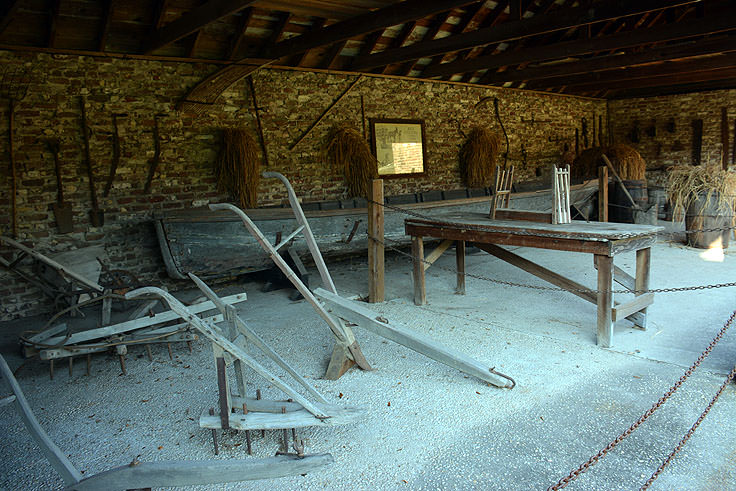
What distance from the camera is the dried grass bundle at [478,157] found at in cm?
871

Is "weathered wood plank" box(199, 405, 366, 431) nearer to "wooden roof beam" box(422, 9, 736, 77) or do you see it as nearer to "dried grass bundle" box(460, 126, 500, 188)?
"wooden roof beam" box(422, 9, 736, 77)

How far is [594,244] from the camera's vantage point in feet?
10.9

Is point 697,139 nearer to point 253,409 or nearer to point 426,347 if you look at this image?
point 426,347

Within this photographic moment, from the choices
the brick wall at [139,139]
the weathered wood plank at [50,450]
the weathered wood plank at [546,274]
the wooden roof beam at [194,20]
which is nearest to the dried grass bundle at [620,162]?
the brick wall at [139,139]

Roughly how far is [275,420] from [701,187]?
22.5ft

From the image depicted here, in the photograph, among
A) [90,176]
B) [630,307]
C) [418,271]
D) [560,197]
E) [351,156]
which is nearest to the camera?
[630,307]

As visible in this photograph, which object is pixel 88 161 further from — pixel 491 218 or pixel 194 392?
pixel 491 218

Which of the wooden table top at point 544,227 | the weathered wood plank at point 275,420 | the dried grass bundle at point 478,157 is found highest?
the dried grass bundle at point 478,157

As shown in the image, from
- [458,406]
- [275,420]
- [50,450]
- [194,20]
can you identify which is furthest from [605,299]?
[194,20]

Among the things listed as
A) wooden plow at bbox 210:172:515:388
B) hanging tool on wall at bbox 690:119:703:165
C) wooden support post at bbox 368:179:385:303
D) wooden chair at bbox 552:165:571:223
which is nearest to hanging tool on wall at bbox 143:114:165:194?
wooden support post at bbox 368:179:385:303

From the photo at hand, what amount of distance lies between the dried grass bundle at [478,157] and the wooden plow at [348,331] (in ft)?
19.7

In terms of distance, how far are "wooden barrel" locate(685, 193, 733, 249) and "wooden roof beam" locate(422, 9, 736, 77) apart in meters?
2.19

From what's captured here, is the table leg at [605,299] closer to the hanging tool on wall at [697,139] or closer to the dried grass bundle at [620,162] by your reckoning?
the dried grass bundle at [620,162]

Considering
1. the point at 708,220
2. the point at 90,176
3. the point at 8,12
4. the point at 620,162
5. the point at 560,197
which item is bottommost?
the point at 708,220
